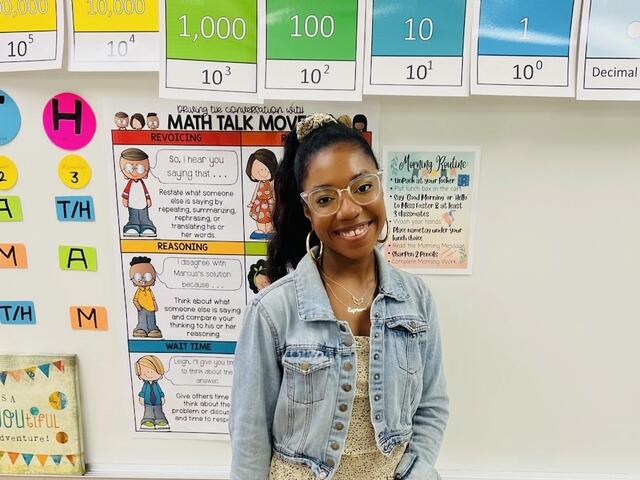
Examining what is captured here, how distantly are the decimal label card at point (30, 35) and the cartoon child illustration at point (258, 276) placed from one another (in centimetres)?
50

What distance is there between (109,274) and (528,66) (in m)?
0.87

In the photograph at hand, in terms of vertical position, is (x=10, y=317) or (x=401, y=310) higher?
(x=401, y=310)

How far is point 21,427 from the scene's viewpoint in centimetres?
103

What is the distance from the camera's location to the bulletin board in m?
0.82

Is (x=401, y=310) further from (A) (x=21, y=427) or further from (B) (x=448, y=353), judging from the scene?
(A) (x=21, y=427)

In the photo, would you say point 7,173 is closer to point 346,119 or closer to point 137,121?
point 137,121

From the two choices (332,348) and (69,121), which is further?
(69,121)

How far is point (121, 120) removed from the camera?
2.92 feet

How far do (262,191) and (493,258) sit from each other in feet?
1.52

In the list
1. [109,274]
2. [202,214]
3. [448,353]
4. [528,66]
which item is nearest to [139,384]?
[109,274]

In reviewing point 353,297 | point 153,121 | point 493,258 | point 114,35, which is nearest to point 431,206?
point 493,258

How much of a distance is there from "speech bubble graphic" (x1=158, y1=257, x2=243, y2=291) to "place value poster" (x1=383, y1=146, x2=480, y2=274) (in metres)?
0.31

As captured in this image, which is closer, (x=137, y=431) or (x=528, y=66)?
(x=528, y=66)

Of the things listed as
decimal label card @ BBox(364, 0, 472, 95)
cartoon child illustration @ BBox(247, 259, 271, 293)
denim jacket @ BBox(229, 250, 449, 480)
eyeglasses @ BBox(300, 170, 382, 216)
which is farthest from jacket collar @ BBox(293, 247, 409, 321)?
decimal label card @ BBox(364, 0, 472, 95)
